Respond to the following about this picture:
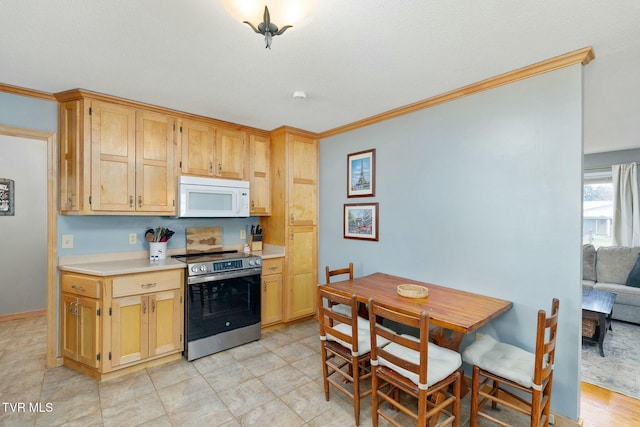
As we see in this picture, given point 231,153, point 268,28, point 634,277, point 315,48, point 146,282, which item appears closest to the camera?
point 268,28

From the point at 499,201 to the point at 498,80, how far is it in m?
0.92

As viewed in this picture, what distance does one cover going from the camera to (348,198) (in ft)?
11.3

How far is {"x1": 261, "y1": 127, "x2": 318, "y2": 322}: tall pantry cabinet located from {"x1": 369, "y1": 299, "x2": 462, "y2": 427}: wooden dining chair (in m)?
1.79

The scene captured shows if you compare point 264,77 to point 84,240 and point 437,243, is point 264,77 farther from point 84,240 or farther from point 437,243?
point 84,240

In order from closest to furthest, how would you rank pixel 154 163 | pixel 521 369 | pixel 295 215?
pixel 521 369, pixel 154 163, pixel 295 215

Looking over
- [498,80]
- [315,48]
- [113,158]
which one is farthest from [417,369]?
[113,158]

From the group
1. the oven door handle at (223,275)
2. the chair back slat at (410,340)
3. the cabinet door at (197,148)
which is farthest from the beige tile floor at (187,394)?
the cabinet door at (197,148)

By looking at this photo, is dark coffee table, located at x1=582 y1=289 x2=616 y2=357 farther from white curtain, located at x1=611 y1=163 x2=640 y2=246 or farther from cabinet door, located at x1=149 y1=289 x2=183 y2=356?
cabinet door, located at x1=149 y1=289 x2=183 y2=356

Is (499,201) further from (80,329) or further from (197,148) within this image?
(80,329)

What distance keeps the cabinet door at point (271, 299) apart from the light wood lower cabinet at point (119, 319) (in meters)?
0.91

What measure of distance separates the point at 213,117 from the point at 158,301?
6.40 ft

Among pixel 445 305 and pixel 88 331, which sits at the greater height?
pixel 445 305

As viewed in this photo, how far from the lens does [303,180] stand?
3701mm

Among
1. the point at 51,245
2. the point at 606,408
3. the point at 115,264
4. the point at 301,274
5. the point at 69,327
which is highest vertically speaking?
the point at 51,245
